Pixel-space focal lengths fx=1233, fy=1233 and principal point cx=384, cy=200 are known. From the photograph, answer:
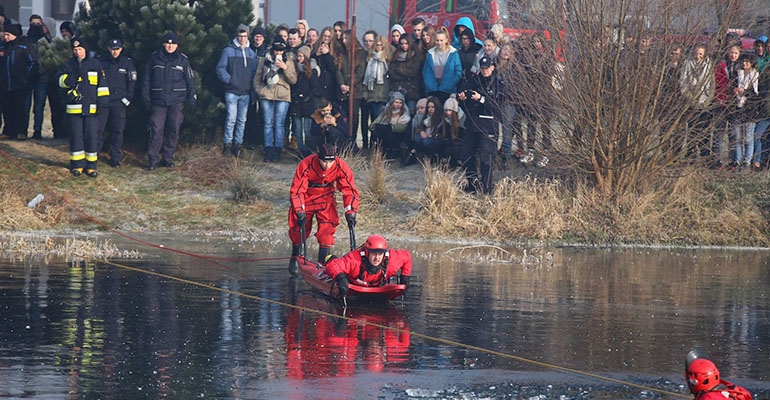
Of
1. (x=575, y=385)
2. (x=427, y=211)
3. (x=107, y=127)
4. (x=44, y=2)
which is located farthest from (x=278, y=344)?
(x=44, y=2)

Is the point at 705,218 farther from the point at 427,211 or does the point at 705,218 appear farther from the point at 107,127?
the point at 107,127

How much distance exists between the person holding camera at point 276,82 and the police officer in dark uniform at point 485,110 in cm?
340

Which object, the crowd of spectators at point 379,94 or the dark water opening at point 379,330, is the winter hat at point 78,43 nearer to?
the crowd of spectators at point 379,94

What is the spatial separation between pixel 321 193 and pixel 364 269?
2314mm

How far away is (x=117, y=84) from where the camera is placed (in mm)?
21281

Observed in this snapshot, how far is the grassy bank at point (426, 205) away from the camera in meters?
19.3

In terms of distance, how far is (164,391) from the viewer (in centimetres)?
905

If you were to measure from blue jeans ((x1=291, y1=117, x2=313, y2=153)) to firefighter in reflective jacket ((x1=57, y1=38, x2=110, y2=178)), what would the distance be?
3.44 meters

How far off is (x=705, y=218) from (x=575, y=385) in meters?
10.7

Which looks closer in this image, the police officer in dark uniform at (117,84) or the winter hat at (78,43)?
the winter hat at (78,43)

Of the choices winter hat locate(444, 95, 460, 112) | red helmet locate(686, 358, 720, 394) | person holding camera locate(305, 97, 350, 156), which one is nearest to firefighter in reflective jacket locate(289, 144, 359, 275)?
winter hat locate(444, 95, 460, 112)

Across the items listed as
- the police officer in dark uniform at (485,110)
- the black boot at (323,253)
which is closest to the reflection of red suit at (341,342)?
the black boot at (323,253)

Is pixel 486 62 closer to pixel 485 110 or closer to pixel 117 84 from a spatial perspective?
pixel 485 110

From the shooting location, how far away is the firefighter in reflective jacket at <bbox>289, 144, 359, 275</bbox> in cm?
1492
